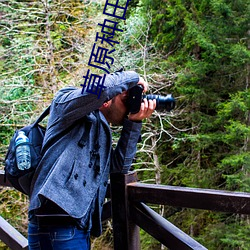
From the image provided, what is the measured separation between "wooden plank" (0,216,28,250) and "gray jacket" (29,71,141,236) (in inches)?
29.4

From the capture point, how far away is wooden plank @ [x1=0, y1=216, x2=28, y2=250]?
1.74 m

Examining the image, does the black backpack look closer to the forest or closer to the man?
the man

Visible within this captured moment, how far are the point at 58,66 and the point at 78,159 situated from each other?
3.81 metres

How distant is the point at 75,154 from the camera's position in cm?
105

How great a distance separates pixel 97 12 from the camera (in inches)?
189

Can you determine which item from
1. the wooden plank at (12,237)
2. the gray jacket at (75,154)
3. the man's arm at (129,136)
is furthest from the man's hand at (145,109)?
the wooden plank at (12,237)

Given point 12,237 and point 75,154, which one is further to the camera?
point 12,237

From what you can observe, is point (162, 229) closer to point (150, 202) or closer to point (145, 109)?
point (150, 202)

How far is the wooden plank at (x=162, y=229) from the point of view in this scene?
1.29m

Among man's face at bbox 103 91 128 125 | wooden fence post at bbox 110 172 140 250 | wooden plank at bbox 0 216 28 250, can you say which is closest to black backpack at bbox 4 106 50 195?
man's face at bbox 103 91 128 125

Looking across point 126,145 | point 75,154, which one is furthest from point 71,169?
point 126,145

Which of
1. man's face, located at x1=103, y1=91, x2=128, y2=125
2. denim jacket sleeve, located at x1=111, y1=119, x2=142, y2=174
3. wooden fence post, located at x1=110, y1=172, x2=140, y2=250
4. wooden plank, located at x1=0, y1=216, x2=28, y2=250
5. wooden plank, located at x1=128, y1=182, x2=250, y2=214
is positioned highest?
man's face, located at x1=103, y1=91, x2=128, y2=125

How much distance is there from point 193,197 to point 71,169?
1.39 ft

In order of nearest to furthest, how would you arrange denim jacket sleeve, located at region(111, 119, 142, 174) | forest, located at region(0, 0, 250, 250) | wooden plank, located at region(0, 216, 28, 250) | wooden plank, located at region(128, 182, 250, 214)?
wooden plank, located at region(128, 182, 250, 214) < denim jacket sleeve, located at region(111, 119, 142, 174) < wooden plank, located at region(0, 216, 28, 250) < forest, located at region(0, 0, 250, 250)
